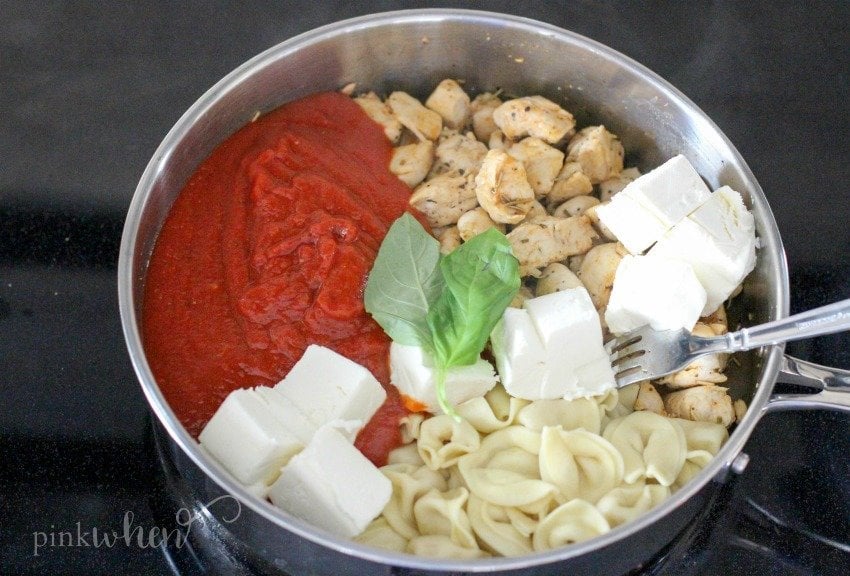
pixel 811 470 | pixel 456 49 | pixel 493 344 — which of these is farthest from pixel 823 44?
pixel 493 344

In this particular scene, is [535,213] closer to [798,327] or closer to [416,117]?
[416,117]

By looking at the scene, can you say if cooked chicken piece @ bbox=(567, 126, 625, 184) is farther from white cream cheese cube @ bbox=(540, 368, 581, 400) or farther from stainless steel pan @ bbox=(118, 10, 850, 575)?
white cream cheese cube @ bbox=(540, 368, 581, 400)

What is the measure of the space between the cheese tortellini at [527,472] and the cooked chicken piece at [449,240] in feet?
1.84

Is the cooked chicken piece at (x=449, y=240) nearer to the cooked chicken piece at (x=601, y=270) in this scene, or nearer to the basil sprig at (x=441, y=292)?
the basil sprig at (x=441, y=292)

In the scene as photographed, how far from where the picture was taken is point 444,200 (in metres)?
3.43

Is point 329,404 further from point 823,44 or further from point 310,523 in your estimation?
point 823,44

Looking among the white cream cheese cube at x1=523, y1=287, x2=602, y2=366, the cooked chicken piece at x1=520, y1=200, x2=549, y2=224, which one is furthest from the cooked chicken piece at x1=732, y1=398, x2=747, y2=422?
the cooked chicken piece at x1=520, y1=200, x2=549, y2=224

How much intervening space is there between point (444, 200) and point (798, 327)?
4.31ft

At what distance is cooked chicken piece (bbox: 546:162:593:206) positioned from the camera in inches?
139

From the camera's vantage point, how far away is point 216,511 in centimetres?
291

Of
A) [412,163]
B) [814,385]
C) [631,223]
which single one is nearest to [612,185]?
[631,223]

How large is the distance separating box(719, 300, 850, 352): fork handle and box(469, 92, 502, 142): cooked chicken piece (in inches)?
54.5

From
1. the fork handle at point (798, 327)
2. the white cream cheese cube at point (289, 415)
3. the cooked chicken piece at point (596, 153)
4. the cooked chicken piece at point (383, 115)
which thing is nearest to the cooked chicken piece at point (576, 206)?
the cooked chicken piece at point (596, 153)

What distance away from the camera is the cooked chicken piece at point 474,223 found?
11.0 ft
